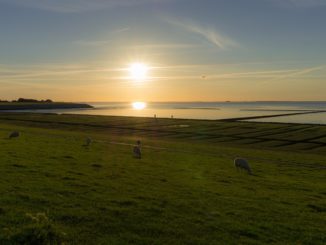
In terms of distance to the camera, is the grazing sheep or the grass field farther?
the grazing sheep

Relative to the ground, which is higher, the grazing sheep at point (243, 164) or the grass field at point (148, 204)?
the grazing sheep at point (243, 164)

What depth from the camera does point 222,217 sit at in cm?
1495

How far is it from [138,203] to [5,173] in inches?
331

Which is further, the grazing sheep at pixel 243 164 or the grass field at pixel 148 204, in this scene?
the grazing sheep at pixel 243 164

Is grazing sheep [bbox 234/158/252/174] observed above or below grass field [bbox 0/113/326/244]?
above

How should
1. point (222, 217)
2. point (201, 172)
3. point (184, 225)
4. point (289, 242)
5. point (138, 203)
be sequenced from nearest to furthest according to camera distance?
point (289, 242), point (184, 225), point (222, 217), point (138, 203), point (201, 172)

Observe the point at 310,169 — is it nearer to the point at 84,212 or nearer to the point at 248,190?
the point at 248,190

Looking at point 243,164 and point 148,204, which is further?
point 243,164

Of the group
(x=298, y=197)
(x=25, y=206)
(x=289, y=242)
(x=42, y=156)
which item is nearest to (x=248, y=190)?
(x=298, y=197)

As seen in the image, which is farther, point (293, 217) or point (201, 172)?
point (201, 172)

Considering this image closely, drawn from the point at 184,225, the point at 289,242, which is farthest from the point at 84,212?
the point at 289,242

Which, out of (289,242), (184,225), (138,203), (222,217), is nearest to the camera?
(289,242)

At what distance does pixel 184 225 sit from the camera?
1355cm

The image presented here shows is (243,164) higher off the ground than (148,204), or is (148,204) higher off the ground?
(243,164)
